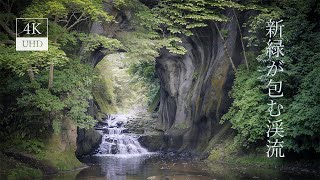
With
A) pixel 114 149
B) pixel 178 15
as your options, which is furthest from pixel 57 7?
pixel 114 149

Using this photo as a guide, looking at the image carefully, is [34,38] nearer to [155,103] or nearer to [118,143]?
[118,143]

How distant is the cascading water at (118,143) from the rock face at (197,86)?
89.3 inches

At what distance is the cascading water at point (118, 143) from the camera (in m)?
24.7

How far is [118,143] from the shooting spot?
25.7 metres

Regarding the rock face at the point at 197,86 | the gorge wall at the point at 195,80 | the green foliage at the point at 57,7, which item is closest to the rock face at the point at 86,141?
the gorge wall at the point at 195,80

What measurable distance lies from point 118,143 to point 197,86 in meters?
6.99

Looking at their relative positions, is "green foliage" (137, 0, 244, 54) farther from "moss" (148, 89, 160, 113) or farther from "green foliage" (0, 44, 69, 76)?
"moss" (148, 89, 160, 113)

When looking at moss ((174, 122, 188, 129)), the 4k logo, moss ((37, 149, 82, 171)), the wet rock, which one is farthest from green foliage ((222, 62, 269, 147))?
the wet rock

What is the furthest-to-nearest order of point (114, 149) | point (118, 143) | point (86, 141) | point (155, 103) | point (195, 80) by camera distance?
1. point (155, 103)
2. point (118, 143)
3. point (195, 80)
4. point (114, 149)
5. point (86, 141)

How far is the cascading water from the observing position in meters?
24.7

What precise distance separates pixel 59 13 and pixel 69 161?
20.8 ft

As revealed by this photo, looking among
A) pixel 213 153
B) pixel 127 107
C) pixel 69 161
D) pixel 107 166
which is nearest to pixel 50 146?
pixel 69 161

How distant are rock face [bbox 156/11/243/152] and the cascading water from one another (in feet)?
7.45

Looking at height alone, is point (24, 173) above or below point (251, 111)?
below
